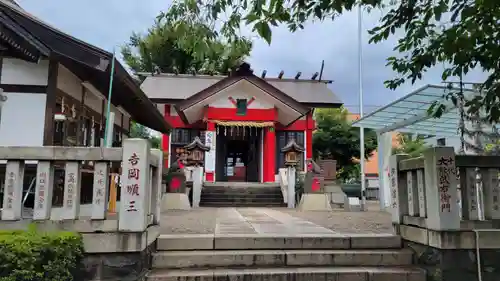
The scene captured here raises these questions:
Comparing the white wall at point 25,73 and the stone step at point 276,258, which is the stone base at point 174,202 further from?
the stone step at point 276,258

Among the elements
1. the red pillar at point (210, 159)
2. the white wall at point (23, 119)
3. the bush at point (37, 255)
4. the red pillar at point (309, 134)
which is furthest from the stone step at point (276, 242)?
the red pillar at point (309, 134)

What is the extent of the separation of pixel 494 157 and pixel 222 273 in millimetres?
3497

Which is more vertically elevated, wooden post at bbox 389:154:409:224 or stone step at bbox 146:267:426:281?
wooden post at bbox 389:154:409:224

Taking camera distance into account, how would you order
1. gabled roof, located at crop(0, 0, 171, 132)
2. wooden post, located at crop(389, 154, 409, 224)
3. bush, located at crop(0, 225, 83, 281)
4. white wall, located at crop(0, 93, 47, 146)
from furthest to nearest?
white wall, located at crop(0, 93, 47, 146) → gabled roof, located at crop(0, 0, 171, 132) → wooden post, located at crop(389, 154, 409, 224) → bush, located at crop(0, 225, 83, 281)

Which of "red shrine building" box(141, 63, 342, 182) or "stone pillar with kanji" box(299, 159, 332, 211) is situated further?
"red shrine building" box(141, 63, 342, 182)

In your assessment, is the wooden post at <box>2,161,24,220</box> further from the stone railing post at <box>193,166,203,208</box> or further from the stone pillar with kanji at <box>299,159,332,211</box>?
the stone railing post at <box>193,166,203,208</box>

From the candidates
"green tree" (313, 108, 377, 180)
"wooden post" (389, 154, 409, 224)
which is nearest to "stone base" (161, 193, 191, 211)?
"wooden post" (389, 154, 409, 224)

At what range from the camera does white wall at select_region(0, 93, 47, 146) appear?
8383 millimetres

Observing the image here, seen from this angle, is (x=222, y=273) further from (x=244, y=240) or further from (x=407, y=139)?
(x=407, y=139)

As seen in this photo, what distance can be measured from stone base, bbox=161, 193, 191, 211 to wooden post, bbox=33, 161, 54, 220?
849 cm

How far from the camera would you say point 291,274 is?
436 centimetres

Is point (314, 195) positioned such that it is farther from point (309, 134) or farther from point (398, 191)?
point (309, 134)

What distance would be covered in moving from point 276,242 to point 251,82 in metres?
14.6

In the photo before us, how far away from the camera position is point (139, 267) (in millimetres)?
4125
